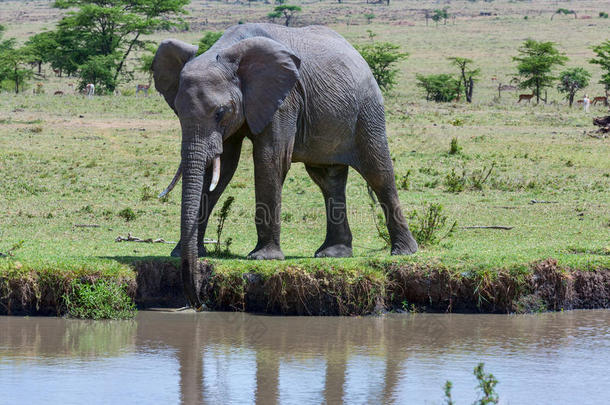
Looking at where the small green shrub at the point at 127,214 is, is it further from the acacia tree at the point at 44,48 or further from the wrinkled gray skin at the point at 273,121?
the acacia tree at the point at 44,48

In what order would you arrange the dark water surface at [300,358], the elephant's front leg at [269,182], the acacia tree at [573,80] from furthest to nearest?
the acacia tree at [573,80], the elephant's front leg at [269,182], the dark water surface at [300,358]

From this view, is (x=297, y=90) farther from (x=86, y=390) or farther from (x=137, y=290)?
(x=86, y=390)

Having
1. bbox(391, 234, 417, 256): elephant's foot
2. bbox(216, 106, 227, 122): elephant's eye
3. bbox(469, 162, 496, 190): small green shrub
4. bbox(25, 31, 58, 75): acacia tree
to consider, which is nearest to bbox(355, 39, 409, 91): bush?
bbox(25, 31, 58, 75): acacia tree

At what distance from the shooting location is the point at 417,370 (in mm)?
8156

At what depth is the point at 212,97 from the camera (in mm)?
9258

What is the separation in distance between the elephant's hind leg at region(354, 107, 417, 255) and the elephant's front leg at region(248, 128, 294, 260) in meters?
1.12

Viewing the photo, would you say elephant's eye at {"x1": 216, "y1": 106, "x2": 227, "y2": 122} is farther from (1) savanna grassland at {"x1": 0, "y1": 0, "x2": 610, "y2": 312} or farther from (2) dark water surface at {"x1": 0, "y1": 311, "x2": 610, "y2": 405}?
(2) dark water surface at {"x1": 0, "y1": 311, "x2": 610, "y2": 405}

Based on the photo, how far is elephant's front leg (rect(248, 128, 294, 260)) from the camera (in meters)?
9.86

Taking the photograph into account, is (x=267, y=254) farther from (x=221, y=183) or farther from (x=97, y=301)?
(x=97, y=301)

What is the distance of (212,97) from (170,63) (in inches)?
44.5

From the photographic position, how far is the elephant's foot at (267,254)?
10.2 m

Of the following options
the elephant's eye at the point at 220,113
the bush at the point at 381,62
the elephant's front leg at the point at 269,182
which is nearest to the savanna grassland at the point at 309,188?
the elephant's front leg at the point at 269,182

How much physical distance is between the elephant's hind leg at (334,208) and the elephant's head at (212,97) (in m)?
1.55

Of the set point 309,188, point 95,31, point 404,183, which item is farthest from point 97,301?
point 95,31
